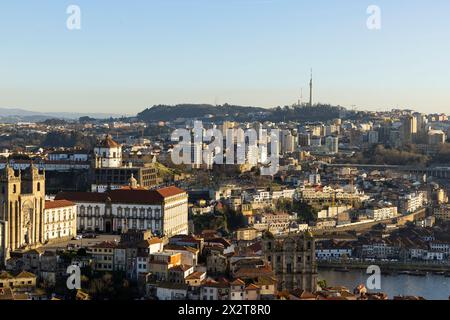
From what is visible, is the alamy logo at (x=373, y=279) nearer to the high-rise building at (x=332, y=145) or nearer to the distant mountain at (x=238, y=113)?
the high-rise building at (x=332, y=145)

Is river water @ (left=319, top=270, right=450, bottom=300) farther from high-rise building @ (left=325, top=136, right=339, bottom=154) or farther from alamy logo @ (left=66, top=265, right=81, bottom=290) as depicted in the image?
high-rise building @ (left=325, top=136, right=339, bottom=154)

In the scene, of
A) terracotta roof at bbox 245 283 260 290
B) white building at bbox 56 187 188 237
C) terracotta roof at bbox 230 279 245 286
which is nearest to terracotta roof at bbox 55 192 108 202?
white building at bbox 56 187 188 237

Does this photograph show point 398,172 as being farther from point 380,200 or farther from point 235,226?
point 235,226

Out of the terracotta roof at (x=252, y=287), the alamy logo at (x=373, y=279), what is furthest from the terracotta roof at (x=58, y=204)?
the alamy logo at (x=373, y=279)

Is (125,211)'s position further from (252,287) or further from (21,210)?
(252,287)

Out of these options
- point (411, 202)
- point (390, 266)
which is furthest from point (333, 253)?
point (411, 202)
